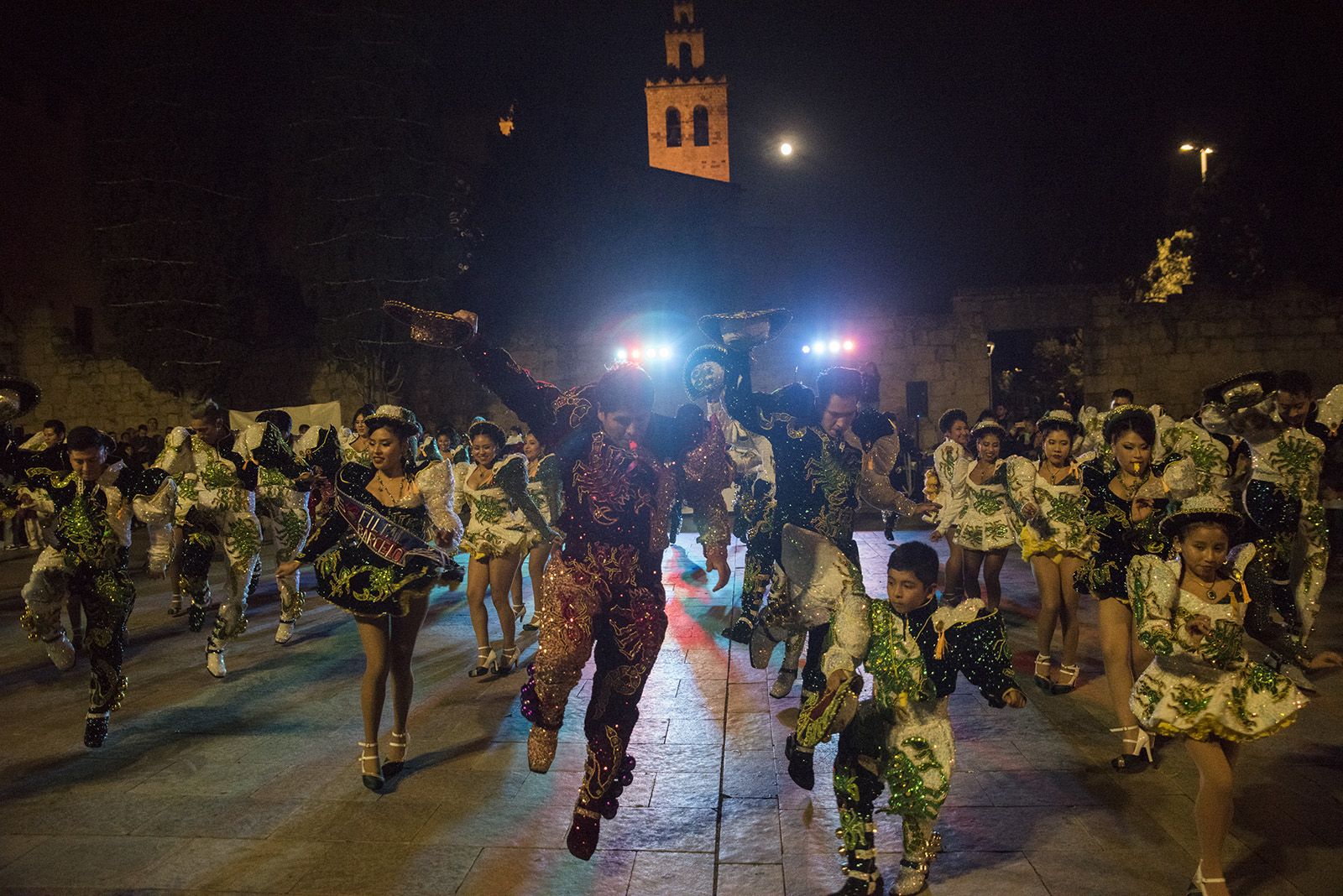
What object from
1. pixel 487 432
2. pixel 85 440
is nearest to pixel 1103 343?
pixel 487 432

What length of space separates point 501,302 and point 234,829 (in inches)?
958

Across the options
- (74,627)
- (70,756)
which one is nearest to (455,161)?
(74,627)

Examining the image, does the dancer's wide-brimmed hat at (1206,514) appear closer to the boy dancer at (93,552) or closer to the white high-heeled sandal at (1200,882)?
the white high-heeled sandal at (1200,882)

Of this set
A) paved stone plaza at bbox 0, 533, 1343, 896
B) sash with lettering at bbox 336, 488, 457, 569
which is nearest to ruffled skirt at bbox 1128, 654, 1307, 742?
paved stone plaza at bbox 0, 533, 1343, 896

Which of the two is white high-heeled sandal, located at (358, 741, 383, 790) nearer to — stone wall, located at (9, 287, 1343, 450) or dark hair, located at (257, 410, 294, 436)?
dark hair, located at (257, 410, 294, 436)

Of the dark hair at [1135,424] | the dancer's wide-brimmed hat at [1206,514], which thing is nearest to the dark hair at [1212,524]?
the dancer's wide-brimmed hat at [1206,514]

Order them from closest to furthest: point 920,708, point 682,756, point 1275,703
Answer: point 1275,703, point 920,708, point 682,756

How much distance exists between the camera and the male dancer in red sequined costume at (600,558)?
3.65 metres

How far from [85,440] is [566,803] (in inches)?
157

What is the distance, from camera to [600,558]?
3777 millimetres

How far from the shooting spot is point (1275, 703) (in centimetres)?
316

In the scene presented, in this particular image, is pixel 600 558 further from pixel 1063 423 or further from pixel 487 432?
pixel 1063 423

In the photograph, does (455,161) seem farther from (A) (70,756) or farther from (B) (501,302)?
(A) (70,756)

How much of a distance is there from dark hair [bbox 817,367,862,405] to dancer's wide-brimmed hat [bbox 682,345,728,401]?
0.62m
